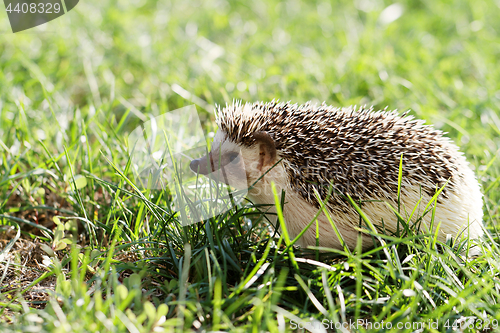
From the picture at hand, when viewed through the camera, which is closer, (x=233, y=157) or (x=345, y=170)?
(x=345, y=170)

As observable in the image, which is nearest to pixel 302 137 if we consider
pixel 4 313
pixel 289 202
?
pixel 289 202

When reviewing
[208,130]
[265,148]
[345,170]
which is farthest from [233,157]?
[208,130]

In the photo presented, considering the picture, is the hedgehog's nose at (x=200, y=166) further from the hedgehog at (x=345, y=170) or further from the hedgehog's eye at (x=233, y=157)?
the hedgehog's eye at (x=233, y=157)

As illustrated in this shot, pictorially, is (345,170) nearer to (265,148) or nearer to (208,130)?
(265,148)

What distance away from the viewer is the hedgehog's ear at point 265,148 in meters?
3.04

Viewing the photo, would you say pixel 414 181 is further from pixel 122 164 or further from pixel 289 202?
pixel 122 164

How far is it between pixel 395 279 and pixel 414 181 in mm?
791

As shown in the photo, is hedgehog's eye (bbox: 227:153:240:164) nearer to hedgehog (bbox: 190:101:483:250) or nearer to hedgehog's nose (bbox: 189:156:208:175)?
hedgehog (bbox: 190:101:483:250)

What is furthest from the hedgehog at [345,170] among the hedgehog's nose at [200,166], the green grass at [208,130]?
the green grass at [208,130]

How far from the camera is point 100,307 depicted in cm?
204

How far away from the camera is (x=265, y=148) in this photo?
309cm

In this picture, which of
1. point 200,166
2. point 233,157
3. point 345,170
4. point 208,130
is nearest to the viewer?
point 345,170

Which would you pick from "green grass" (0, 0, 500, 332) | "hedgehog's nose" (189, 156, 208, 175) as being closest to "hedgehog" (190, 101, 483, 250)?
"hedgehog's nose" (189, 156, 208, 175)

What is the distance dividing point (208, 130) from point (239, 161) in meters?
1.31
